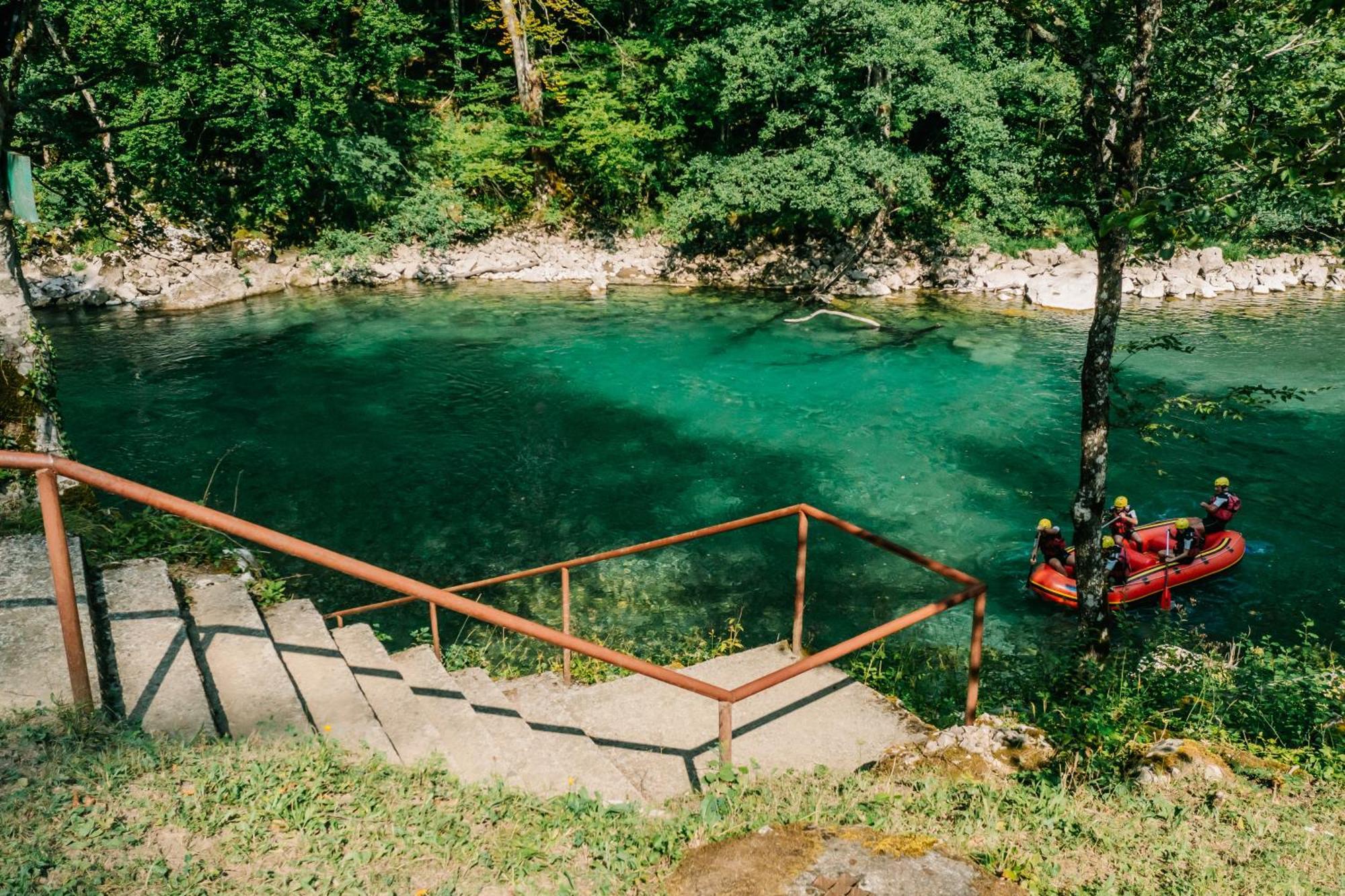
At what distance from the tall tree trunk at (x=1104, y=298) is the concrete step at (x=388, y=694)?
19.3 feet

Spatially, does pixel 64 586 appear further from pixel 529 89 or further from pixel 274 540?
pixel 529 89

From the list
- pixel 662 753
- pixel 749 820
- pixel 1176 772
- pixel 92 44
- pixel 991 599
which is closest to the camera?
pixel 749 820

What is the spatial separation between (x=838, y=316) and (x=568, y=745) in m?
21.4

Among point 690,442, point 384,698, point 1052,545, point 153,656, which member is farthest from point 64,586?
point 690,442

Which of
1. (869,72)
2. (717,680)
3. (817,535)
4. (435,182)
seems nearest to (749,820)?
(717,680)

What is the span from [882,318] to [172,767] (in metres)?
23.1

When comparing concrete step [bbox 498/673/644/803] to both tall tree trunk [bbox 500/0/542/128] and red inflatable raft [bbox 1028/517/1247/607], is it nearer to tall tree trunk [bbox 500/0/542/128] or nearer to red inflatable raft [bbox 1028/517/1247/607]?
red inflatable raft [bbox 1028/517/1247/607]

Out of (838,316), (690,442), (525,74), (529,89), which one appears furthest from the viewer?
(529,89)

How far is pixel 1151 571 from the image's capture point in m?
11.2

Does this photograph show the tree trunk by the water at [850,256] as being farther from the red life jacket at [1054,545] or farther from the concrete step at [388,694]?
the concrete step at [388,694]

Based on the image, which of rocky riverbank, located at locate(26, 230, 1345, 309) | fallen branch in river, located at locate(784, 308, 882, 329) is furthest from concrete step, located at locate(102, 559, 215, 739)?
rocky riverbank, located at locate(26, 230, 1345, 309)

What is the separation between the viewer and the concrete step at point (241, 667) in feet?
13.4

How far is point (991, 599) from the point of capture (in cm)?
1136

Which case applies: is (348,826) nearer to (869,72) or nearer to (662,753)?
(662,753)
